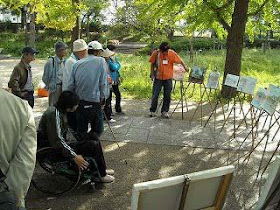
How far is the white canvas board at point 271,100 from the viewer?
5.11 meters

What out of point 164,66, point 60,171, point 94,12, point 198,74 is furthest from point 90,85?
point 94,12

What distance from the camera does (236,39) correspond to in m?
9.27

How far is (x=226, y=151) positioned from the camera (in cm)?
595

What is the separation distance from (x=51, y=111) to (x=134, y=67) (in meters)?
9.85

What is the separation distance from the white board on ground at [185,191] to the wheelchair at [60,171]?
5.96 feet

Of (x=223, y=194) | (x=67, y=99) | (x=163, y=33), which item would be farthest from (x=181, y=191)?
(x=163, y=33)

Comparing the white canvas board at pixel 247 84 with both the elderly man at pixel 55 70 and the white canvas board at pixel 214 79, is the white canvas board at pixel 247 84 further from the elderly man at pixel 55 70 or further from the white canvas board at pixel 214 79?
the elderly man at pixel 55 70

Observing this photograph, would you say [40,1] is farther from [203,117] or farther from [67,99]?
[67,99]

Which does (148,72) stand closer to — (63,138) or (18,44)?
(63,138)

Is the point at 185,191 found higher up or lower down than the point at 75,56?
lower down

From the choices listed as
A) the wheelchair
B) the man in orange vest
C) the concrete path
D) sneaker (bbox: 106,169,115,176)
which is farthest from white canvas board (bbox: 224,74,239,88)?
the wheelchair

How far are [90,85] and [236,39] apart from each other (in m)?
5.62

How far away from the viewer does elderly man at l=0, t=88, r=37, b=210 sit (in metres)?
2.03

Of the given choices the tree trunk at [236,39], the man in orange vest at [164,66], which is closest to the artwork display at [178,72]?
the man in orange vest at [164,66]
